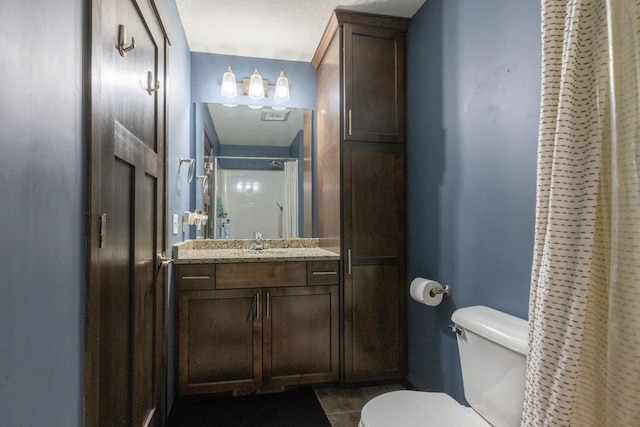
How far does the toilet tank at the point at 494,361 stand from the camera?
3.58 feet

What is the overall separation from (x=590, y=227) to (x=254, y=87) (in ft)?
7.58

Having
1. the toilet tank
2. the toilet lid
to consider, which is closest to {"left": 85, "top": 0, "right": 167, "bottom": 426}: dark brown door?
the toilet lid

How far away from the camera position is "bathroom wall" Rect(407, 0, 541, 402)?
1.32m

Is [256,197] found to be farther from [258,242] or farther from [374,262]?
[374,262]

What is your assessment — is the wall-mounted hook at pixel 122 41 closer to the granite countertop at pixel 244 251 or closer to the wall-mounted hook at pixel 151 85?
the wall-mounted hook at pixel 151 85

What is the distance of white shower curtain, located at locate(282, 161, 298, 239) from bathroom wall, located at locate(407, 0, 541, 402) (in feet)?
3.05

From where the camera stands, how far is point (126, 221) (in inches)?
46.8

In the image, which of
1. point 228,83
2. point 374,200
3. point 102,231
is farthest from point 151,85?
point 374,200

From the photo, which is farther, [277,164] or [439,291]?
[277,164]

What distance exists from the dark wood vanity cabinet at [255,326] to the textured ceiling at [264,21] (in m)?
1.53

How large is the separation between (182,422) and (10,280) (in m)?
1.61

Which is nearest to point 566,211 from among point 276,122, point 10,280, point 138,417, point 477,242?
point 477,242

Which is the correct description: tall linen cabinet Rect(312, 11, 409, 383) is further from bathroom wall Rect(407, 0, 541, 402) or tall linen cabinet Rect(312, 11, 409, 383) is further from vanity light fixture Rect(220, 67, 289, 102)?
vanity light fixture Rect(220, 67, 289, 102)

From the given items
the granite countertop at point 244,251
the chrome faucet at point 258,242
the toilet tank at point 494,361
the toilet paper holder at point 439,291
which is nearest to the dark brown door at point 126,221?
the granite countertop at point 244,251
